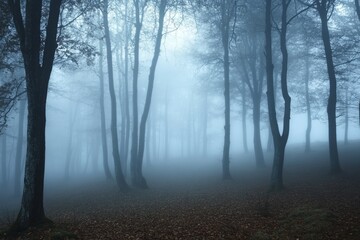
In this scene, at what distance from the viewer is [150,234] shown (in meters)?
8.82

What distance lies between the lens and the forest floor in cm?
855

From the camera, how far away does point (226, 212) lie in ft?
36.9

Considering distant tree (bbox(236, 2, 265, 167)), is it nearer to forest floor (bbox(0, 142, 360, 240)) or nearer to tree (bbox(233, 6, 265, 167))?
tree (bbox(233, 6, 265, 167))

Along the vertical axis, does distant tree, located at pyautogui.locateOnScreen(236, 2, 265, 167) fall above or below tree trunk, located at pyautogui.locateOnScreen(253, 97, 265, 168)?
above

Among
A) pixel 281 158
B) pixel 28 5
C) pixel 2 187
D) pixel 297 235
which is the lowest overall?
pixel 2 187

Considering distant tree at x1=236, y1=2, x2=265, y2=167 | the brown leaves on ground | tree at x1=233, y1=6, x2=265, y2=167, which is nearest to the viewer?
the brown leaves on ground

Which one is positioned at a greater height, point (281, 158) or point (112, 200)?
point (281, 158)

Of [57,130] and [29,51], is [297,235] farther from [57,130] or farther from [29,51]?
[57,130]

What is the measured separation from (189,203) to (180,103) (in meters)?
45.4

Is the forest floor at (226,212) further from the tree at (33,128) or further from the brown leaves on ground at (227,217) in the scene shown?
the tree at (33,128)

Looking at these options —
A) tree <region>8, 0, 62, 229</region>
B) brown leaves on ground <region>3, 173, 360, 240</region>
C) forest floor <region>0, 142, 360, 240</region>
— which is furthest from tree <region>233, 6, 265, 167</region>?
tree <region>8, 0, 62, 229</region>

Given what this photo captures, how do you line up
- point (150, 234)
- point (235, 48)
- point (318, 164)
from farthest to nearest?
1. point (235, 48)
2. point (318, 164)
3. point (150, 234)

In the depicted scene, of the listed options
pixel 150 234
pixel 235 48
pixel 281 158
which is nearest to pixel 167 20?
pixel 235 48

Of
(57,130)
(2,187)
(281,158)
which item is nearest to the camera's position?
(281,158)
